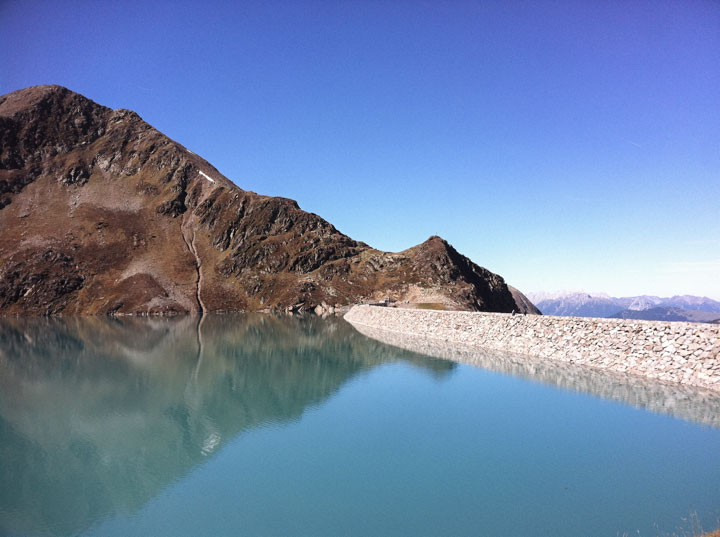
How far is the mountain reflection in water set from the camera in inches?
752

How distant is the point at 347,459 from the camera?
2220 centimetres

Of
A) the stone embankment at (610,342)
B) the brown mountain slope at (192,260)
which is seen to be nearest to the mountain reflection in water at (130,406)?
the stone embankment at (610,342)

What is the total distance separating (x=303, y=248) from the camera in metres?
176

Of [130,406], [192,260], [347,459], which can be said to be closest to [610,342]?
[347,459]

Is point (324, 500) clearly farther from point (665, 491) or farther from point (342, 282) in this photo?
point (342, 282)

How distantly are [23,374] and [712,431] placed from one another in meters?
62.2

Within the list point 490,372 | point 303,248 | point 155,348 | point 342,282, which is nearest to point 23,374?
point 155,348

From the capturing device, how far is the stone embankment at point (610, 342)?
1273 inches

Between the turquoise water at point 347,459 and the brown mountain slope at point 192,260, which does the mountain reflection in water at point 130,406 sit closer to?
the turquoise water at point 347,459

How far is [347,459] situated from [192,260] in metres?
169

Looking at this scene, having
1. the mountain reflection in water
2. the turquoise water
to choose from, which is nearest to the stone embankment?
the turquoise water

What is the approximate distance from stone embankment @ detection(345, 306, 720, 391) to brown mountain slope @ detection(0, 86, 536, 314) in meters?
57.9

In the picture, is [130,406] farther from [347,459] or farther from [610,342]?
[610,342]

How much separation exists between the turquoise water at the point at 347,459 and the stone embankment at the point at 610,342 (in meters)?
8.01
